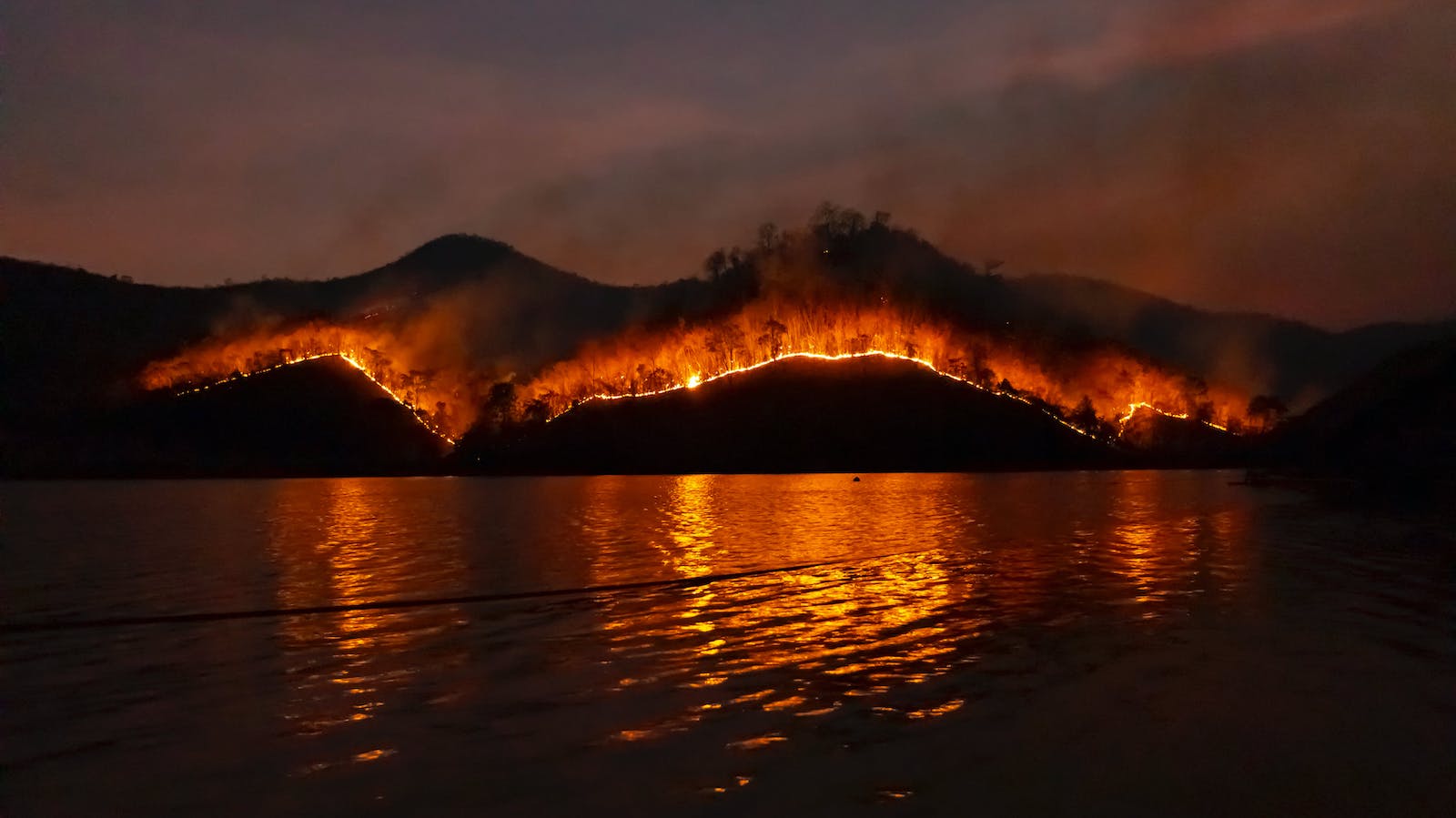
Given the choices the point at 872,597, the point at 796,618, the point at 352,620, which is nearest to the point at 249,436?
the point at 352,620

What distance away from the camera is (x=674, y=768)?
27.1 ft

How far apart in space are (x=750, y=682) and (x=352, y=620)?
723 cm

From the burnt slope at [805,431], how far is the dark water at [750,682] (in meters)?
87.3

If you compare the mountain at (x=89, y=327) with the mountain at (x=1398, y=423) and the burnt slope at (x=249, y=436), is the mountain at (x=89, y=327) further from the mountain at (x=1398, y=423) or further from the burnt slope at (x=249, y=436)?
the mountain at (x=1398, y=423)

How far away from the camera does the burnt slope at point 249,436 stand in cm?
11569

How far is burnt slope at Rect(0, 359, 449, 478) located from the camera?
116 meters

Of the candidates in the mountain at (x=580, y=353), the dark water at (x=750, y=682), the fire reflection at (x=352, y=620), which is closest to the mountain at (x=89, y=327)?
the mountain at (x=580, y=353)

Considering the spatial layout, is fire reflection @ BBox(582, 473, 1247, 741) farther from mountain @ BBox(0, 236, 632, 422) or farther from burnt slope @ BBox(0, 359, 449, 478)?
mountain @ BBox(0, 236, 632, 422)

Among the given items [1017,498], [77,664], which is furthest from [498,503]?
[77,664]

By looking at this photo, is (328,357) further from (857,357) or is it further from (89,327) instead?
(857,357)

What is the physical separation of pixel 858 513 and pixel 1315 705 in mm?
29597

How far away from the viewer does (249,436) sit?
126 meters

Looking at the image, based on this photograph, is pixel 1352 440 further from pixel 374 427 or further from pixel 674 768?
pixel 374 427

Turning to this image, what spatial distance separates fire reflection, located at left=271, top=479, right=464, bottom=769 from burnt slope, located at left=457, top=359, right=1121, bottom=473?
7964cm
